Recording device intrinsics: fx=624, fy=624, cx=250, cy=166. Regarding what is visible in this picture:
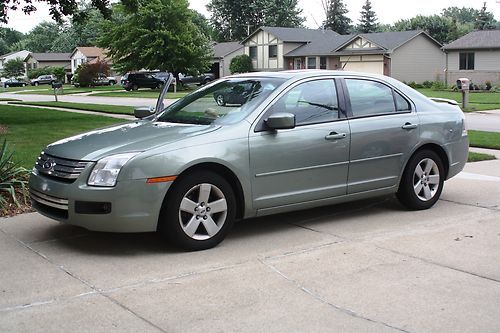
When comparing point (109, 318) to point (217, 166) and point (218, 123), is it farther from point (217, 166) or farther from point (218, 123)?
point (218, 123)

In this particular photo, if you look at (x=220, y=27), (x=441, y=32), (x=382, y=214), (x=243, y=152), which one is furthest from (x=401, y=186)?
(x=220, y=27)

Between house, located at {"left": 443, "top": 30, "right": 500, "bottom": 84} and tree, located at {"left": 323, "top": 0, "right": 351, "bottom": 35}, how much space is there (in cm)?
3865

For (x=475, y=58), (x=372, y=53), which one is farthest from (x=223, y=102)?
(x=372, y=53)

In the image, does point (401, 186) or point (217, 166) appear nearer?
point (217, 166)

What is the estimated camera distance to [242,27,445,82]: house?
5194cm

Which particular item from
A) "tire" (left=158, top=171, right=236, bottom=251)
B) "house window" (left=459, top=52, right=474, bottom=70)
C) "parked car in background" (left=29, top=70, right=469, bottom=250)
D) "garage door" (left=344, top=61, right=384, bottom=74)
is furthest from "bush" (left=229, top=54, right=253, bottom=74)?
"tire" (left=158, top=171, right=236, bottom=251)

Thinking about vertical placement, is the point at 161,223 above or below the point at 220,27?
below

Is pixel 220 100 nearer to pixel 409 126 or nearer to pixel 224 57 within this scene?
pixel 409 126

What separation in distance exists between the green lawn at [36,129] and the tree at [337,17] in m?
71.2

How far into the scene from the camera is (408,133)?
690 centimetres

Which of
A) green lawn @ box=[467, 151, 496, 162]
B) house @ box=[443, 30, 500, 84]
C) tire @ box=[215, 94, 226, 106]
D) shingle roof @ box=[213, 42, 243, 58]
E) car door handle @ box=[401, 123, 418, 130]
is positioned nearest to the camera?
tire @ box=[215, 94, 226, 106]

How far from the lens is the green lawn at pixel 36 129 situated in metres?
10.4

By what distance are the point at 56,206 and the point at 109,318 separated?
171 cm

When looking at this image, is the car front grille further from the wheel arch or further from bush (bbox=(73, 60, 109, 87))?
bush (bbox=(73, 60, 109, 87))
